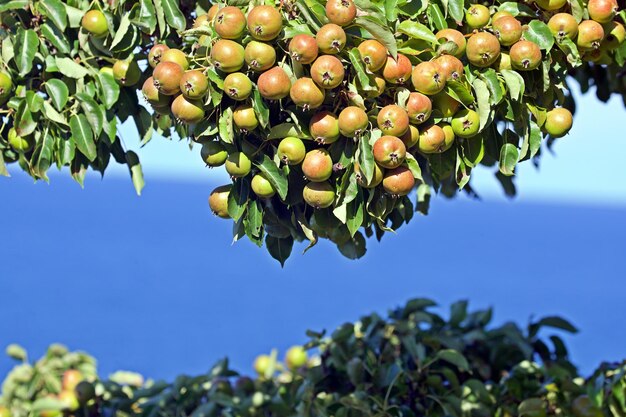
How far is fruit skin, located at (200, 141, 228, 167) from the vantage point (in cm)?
155

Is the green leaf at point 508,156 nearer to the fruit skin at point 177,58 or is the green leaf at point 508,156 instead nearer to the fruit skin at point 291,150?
the fruit skin at point 291,150

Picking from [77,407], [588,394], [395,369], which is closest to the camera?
[588,394]

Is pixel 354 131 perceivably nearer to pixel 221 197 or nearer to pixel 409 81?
pixel 409 81

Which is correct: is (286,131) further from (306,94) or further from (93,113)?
(93,113)

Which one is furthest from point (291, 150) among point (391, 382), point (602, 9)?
point (391, 382)

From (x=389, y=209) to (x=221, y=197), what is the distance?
0.31 metres

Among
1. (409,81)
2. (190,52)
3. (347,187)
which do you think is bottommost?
(347,187)

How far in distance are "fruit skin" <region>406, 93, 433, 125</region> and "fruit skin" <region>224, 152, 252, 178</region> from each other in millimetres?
295

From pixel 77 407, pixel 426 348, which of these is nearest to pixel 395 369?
Answer: pixel 426 348

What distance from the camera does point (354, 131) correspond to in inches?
57.5

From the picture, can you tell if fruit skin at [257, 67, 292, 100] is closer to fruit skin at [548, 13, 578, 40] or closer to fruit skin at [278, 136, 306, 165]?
fruit skin at [278, 136, 306, 165]

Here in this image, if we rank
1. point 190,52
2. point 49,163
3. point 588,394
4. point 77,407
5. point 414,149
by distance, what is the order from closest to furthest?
point 414,149
point 190,52
point 49,163
point 588,394
point 77,407

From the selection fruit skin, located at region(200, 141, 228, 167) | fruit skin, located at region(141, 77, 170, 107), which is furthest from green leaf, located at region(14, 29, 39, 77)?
fruit skin, located at region(200, 141, 228, 167)

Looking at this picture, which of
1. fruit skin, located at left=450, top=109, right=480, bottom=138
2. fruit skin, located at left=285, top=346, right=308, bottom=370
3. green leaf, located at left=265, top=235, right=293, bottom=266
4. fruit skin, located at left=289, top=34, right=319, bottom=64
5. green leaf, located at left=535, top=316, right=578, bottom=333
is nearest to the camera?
fruit skin, located at left=289, top=34, right=319, bottom=64
